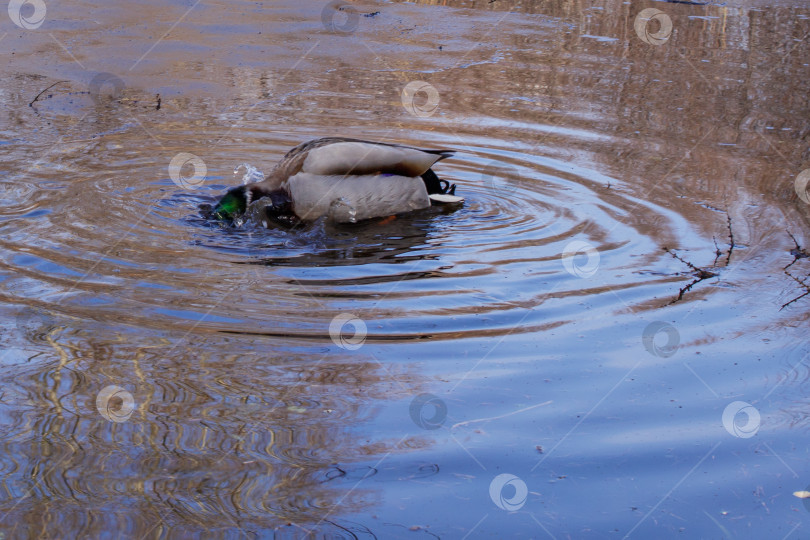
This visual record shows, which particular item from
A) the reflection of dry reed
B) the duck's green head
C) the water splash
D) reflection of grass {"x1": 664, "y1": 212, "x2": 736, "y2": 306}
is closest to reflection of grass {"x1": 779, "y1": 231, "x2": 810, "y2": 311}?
reflection of grass {"x1": 664, "y1": 212, "x2": 736, "y2": 306}

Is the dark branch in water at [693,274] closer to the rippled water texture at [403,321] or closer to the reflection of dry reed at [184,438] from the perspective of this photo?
the rippled water texture at [403,321]

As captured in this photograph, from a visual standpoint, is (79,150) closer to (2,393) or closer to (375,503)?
(2,393)

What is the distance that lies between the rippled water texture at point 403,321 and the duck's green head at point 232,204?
0.33 ft

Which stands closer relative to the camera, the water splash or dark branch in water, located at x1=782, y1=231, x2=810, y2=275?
dark branch in water, located at x1=782, y1=231, x2=810, y2=275

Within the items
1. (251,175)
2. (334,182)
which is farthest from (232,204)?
(251,175)

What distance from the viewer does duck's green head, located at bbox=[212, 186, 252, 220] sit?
524 centimetres

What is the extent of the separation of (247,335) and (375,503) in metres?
1.23

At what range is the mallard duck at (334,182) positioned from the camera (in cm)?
546

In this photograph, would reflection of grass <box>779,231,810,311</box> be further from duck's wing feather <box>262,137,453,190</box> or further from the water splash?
the water splash

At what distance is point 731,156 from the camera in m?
6.99

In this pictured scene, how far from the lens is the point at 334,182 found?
5.57 meters

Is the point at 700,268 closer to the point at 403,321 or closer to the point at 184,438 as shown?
the point at 403,321

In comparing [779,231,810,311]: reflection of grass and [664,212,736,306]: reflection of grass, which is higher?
[664,212,736,306]: reflection of grass

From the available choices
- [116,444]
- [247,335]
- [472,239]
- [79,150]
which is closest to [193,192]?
[79,150]
